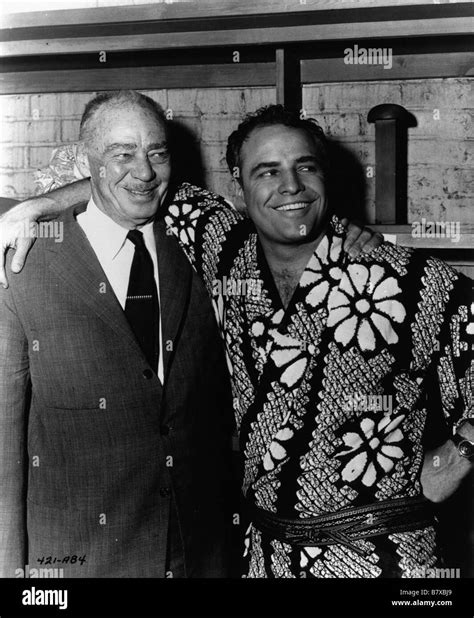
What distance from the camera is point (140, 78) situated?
2340 millimetres

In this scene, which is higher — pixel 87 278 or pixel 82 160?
pixel 82 160

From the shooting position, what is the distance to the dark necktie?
173cm

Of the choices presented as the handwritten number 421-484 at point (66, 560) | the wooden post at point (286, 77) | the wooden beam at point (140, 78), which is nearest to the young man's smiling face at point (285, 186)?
the wooden post at point (286, 77)

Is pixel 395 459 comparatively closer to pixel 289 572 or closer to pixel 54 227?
pixel 289 572

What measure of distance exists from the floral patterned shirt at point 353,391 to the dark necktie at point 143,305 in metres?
0.25

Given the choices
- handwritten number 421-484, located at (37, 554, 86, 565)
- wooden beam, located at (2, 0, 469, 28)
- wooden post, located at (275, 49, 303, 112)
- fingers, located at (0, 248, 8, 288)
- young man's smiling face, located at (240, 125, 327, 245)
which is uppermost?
wooden beam, located at (2, 0, 469, 28)

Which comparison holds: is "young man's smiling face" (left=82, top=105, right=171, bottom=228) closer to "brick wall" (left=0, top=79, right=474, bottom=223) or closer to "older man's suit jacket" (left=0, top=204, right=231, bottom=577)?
"older man's suit jacket" (left=0, top=204, right=231, bottom=577)

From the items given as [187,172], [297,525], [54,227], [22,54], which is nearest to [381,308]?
[297,525]

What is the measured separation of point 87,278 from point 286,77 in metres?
0.79

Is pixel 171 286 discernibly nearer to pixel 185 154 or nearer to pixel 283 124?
pixel 283 124

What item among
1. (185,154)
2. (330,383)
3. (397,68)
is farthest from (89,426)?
(397,68)

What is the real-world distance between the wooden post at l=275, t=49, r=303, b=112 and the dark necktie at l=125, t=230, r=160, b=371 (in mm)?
585

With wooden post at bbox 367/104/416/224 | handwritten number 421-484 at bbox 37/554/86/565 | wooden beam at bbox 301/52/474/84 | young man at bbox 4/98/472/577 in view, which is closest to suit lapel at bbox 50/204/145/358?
young man at bbox 4/98/472/577

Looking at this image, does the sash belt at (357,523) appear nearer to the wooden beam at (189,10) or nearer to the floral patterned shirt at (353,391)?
the floral patterned shirt at (353,391)
